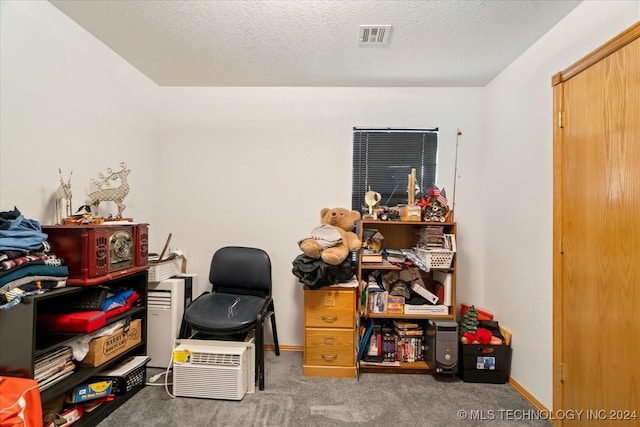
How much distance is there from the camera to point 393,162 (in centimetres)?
271

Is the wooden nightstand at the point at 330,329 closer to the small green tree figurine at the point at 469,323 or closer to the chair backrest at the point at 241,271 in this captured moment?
the chair backrest at the point at 241,271

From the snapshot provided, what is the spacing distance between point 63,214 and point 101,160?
515mm

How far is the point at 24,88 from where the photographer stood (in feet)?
5.21

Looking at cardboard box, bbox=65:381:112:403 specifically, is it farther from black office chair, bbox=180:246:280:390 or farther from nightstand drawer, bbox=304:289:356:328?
nightstand drawer, bbox=304:289:356:328

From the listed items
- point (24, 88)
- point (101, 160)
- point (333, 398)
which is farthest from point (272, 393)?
point (24, 88)

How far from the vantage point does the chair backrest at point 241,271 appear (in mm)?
2424

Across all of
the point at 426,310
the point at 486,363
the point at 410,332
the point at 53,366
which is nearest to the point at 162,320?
the point at 53,366

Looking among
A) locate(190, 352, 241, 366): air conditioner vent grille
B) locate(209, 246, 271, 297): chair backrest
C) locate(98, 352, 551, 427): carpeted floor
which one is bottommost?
locate(98, 352, 551, 427): carpeted floor

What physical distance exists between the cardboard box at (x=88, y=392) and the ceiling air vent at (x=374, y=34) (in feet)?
8.82

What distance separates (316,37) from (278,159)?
1085 millimetres

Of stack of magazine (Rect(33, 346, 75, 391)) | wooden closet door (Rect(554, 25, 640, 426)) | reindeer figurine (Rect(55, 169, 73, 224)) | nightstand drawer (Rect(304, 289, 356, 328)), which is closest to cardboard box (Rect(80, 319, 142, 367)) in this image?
stack of magazine (Rect(33, 346, 75, 391))

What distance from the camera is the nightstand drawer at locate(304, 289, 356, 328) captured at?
223 centimetres

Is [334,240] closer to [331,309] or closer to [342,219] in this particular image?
[342,219]

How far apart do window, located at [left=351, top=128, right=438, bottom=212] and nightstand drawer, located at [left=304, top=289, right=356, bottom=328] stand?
84 centimetres
